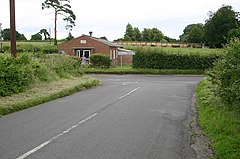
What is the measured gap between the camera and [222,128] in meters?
9.09

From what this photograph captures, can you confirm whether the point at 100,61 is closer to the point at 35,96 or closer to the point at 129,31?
the point at 35,96

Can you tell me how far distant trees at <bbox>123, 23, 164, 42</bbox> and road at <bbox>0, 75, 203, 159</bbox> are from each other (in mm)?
105746

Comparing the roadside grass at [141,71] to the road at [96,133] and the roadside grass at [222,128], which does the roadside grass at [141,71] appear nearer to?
the road at [96,133]

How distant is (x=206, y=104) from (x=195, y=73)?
104 feet

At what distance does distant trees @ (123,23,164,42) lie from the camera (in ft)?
398

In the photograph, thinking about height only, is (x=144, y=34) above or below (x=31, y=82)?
above

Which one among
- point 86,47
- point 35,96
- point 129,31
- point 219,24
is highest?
point 129,31

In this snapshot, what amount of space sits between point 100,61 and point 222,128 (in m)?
39.3

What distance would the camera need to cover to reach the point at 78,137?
8469mm

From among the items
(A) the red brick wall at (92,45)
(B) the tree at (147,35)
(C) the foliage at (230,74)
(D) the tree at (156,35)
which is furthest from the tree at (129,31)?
(C) the foliage at (230,74)

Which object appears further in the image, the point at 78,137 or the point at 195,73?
the point at 195,73

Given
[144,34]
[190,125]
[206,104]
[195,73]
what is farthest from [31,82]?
[144,34]

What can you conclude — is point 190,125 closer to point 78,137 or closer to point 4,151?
point 78,137

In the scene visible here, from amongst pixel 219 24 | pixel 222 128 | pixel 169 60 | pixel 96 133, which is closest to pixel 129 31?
pixel 219 24
